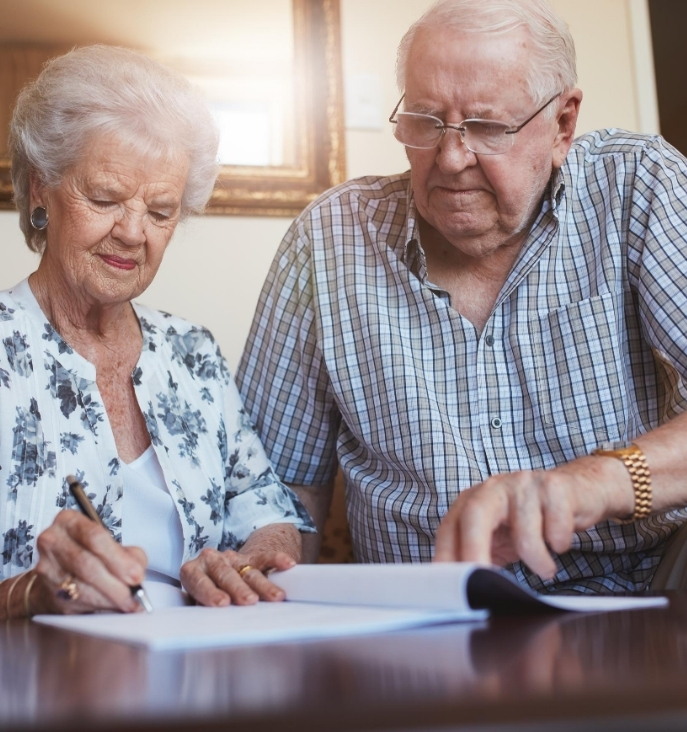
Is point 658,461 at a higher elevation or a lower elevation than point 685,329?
lower

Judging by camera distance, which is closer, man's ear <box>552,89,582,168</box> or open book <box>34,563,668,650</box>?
open book <box>34,563,668,650</box>

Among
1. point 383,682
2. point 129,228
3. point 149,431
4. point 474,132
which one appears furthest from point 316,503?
point 383,682

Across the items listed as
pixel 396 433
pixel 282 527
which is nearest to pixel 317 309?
pixel 396 433

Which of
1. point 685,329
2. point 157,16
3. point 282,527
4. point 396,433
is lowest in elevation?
point 282,527

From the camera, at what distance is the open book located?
0.64 metres

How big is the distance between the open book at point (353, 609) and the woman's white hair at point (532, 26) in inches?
34.7

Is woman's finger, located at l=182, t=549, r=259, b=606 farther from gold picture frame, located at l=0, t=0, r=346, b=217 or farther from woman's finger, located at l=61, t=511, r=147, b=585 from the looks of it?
gold picture frame, located at l=0, t=0, r=346, b=217

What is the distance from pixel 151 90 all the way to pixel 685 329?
2.96 ft

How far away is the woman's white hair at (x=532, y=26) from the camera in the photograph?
1.38 meters

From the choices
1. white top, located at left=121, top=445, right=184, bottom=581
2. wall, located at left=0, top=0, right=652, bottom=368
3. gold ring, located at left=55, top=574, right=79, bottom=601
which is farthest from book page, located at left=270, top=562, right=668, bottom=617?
wall, located at left=0, top=0, right=652, bottom=368

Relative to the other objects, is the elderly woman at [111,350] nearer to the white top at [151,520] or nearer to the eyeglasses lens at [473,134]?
the white top at [151,520]

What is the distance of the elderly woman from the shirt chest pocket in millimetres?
460

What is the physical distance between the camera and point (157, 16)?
6.67ft

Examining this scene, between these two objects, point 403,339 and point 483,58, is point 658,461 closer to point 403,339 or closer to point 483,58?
point 403,339
